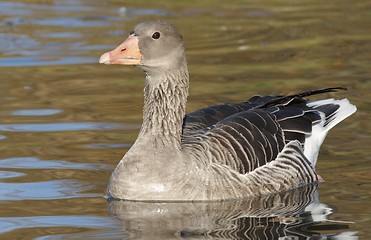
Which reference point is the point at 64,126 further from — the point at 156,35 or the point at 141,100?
the point at 156,35

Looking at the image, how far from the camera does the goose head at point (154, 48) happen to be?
10812mm

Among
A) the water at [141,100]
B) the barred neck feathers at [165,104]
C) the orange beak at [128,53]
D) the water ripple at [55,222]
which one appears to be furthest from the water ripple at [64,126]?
the water ripple at [55,222]

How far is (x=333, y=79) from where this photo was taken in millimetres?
16469

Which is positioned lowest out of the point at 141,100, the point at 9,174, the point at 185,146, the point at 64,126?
the point at 9,174

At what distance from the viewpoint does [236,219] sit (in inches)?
395

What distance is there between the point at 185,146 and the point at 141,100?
473cm

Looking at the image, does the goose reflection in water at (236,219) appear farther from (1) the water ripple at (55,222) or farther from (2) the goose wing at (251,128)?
(2) the goose wing at (251,128)

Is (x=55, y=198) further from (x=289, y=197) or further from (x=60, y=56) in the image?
(x=60, y=56)

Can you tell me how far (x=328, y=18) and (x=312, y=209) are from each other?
1209 cm

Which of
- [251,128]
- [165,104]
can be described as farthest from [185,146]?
[251,128]

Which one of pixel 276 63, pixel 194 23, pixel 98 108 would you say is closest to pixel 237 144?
pixel 98 108

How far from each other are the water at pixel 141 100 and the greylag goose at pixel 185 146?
180 mm

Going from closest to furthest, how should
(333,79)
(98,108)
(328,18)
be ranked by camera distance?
(98,108) < (333,79) < (328,18)

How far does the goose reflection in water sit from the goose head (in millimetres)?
1433
